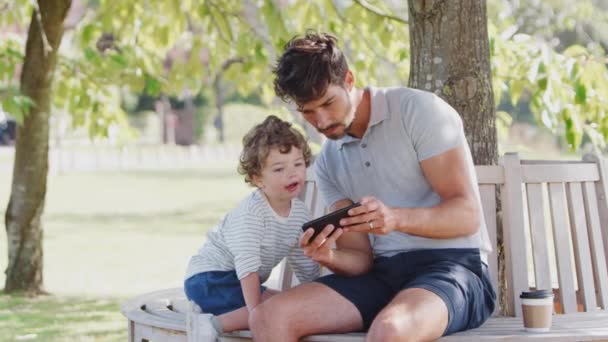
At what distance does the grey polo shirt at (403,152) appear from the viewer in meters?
3.52

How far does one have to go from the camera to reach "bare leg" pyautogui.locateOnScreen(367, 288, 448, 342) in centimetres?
308

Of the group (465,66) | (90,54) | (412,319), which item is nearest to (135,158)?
(90,54)

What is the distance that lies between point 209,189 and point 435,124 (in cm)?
1851

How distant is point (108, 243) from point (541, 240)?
8749 millimetres

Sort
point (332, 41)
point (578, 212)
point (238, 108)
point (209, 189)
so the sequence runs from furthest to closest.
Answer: point (238, 108) < point (209, 189) < point (578, 212) < point (332, 41)

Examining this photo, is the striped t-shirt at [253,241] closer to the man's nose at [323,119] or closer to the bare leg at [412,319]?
the man's nose at [323,119]

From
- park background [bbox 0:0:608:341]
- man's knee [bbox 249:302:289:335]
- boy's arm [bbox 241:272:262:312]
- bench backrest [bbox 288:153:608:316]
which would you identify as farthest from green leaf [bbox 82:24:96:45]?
man's knee [bbox 249:302:289:335]

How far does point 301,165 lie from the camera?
11.9ft

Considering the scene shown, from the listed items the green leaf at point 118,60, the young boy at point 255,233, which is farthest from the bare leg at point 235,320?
the green leaf at point 118,60

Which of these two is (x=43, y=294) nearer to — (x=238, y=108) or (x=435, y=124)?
(x=435, y=124)

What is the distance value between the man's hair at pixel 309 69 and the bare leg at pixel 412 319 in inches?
26.8

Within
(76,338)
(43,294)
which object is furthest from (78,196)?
(76,338)

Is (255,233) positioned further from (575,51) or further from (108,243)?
(108,243)

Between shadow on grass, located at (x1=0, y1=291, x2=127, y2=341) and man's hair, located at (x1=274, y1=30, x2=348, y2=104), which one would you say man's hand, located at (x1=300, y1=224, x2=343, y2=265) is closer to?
man's hair, located at (x1=274, y1=30, x2=348, y2=104)
